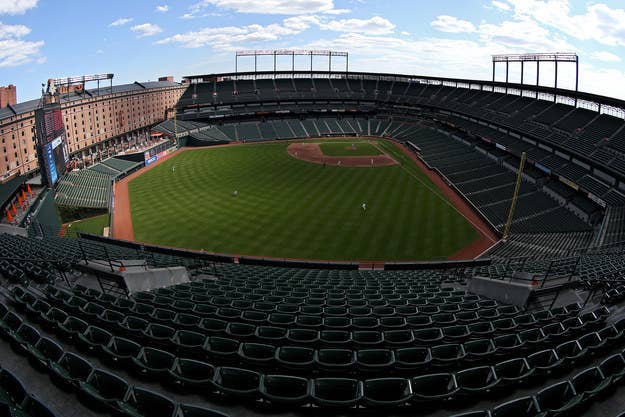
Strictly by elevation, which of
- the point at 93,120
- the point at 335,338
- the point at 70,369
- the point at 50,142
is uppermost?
the point at 70,369

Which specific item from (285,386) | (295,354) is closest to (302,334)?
(295,354)

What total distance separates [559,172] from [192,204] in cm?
4243

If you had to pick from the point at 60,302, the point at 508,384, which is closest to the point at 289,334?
the point at 508,384

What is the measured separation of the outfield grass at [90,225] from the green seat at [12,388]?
3345 centimetres

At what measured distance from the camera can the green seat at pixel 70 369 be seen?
698 centimetres

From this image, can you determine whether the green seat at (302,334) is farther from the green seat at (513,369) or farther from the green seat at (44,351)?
the green seat at (44,351)

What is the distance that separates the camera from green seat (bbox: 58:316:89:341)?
29.1ft

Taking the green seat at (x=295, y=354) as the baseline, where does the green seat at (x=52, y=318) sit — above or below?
below

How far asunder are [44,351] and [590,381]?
11.1 m

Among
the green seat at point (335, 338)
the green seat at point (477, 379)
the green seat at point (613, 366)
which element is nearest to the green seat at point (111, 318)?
the green seat at point (335, 338)

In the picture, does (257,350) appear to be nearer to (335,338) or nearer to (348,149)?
(335,338)

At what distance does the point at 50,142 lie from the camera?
37938 millimetres

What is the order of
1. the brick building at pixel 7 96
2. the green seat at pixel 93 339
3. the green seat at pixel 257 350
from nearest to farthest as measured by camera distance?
1. the green seat at pixel 93 339
2. the green seat at pixel 257 350
3. the brick building at pixel 7 96

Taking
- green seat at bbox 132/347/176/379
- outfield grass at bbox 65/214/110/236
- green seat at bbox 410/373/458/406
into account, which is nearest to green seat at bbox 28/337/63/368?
green seat at bbox 132/347/176/379
